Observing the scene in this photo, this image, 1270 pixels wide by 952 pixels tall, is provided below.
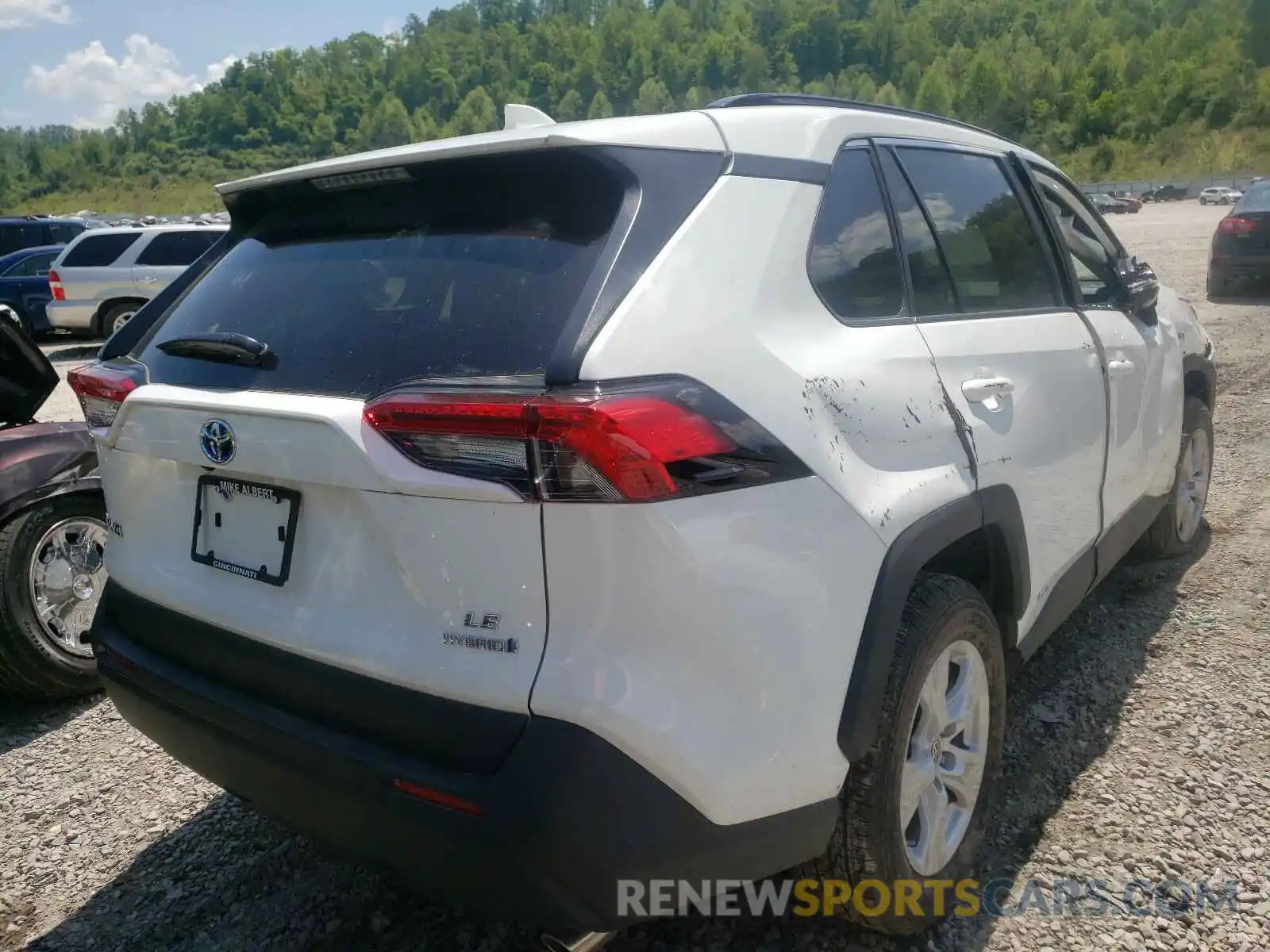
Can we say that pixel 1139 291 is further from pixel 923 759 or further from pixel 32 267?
pixel 32 267

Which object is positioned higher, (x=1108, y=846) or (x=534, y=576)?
(x=534, y=576)

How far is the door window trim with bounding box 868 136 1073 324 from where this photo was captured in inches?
95.0

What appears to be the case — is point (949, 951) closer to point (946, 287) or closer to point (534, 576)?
point (534, 576)

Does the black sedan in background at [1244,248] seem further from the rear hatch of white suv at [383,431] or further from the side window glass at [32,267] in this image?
the side window glass at [32,267]

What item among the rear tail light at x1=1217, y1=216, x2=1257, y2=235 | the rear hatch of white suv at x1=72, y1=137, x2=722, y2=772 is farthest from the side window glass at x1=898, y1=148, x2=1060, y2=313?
the rear tail light at x1=1217, y1=216, x2=1257, y2=235

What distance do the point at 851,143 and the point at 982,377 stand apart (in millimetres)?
663

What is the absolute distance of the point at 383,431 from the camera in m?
1.67

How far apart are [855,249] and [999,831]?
1649 millimetres

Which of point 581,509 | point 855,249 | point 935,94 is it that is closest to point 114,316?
point 855,249

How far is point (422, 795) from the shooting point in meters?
1.66

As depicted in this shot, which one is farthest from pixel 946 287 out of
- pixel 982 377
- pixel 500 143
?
pixel 500 143

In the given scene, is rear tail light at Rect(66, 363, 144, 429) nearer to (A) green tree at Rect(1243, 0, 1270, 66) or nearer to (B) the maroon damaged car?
(B) the maroon damaged car

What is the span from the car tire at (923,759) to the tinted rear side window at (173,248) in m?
14.3

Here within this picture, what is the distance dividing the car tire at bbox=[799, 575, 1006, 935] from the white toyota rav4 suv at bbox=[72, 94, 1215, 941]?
0.04ft
